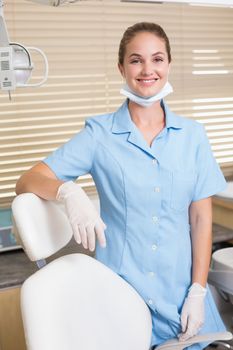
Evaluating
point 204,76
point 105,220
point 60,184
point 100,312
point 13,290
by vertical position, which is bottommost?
point 13,290

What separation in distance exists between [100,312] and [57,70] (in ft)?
4.51

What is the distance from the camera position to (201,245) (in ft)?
4.62

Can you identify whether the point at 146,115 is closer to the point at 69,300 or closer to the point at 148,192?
the point at 148,192

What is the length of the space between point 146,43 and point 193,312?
74 centimetres

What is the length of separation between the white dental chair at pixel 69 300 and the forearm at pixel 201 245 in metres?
0.17

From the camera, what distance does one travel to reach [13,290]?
1.70 m

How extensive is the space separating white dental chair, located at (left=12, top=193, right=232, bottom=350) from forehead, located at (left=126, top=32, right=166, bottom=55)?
470 mm

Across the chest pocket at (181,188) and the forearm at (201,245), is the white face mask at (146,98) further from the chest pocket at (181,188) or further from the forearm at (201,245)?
the forearm at (201,245)

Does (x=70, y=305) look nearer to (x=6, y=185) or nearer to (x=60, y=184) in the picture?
(x=60, y=184)

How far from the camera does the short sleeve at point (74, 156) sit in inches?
Answer: 53.6

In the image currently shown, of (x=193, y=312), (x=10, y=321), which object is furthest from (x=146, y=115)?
(x=10, y=321)

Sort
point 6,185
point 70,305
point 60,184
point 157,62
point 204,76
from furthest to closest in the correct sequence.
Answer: point 204,76
point 6,185
point 157,62
point 60,184
point 70,305

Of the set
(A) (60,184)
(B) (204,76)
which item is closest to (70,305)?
(A) (60,184)

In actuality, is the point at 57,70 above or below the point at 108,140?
above
